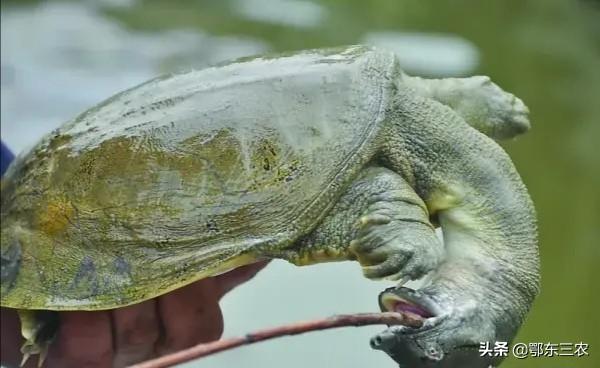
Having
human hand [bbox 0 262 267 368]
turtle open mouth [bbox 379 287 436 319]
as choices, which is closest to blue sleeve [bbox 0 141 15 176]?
human hand [bbox 0 262 267 368]

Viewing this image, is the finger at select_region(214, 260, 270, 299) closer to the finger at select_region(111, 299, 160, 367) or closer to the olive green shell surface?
the finger at select_region(111, 299, 160, 367)

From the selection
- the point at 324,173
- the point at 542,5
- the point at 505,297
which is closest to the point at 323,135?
the point at 324,173

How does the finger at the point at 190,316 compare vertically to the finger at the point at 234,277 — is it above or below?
below

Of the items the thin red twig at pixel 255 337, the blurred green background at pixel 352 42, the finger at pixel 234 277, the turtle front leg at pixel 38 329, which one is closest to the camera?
the thin red twig at pixel 255 337

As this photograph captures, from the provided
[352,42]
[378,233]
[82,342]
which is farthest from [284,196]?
[352,42]

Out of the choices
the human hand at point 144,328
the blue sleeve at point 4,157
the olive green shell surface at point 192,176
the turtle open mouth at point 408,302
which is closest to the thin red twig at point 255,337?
the turtle open mouth at point 408,302

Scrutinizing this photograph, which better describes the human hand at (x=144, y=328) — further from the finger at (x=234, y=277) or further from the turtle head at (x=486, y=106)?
the turtle head at (x=486, y=106)

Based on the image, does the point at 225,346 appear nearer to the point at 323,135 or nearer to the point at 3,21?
the point at 323,135
